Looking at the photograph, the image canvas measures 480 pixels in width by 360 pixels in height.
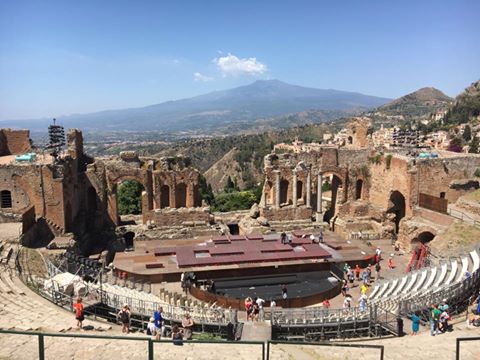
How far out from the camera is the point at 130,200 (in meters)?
51.9

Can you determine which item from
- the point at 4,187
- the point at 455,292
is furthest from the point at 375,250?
the point at 4,187

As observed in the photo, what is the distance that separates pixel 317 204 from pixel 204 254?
46.1ft

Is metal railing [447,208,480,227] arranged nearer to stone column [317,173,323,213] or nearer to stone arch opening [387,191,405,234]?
stone arch opening [387,191,405,234]

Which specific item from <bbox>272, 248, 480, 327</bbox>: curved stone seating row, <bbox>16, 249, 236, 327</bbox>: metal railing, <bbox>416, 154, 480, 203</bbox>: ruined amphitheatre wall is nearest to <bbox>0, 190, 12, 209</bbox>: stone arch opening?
<bbox>16, 249, 236, 327</bbox>: metal railing

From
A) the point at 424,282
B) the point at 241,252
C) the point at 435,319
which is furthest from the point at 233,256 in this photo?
the point at 435,319

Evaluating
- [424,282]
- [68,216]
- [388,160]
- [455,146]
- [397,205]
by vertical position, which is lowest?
[424,282]

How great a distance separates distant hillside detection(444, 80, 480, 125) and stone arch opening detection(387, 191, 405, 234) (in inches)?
2541

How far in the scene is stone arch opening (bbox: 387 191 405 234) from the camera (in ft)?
128

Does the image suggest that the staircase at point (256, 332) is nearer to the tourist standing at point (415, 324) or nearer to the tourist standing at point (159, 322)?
the tourist standing at point (159, 322)

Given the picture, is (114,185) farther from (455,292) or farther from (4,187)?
(455,292)

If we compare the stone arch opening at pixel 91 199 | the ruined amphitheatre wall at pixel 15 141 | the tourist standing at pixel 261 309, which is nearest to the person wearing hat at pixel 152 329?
the tourist standing at pixel 261 309

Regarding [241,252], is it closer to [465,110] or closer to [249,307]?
[249,307]

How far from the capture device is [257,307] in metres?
22.0

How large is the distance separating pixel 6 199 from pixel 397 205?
103ft
